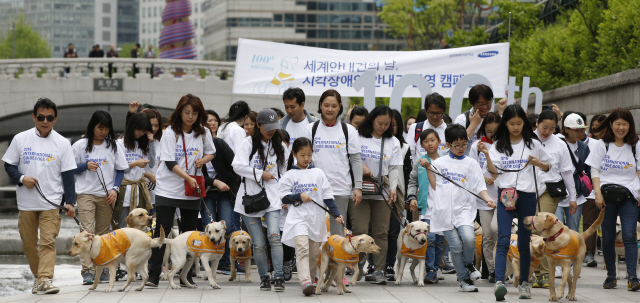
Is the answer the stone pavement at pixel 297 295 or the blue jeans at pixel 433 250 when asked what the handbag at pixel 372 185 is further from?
the stone pavement at pixel 297 295

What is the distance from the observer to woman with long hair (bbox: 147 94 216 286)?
8.72 meters

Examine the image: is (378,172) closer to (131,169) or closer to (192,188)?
(192,188)

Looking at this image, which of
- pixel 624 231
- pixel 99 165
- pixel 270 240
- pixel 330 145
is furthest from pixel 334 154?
pixel 624 231

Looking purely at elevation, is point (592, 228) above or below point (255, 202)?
below

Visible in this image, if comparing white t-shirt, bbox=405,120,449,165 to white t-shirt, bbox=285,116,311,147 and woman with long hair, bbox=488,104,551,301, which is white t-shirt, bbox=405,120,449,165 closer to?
woman with long hair, bbox=488,104,551,301

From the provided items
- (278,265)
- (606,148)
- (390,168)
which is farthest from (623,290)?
(278,265)

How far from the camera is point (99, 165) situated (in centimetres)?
916

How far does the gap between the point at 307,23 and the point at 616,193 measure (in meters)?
91.0

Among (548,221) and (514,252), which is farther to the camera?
(514,252)

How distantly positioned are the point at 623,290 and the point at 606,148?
1.60m

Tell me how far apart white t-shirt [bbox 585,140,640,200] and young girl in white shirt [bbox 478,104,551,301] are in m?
0.90

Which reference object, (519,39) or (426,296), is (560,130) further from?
(519,39)

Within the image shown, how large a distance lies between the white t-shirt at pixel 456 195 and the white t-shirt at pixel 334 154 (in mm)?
998

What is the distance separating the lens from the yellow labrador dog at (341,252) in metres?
8.04
